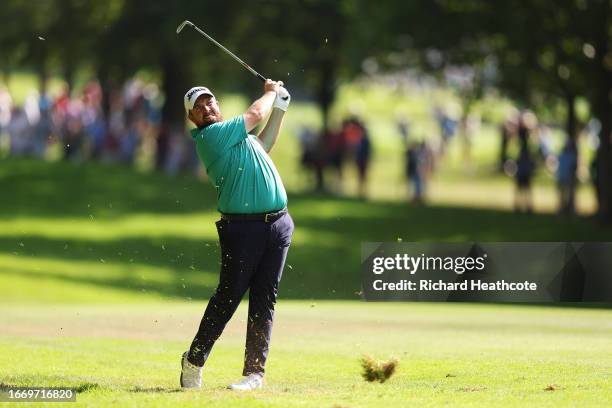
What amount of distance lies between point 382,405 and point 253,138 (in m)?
2.34

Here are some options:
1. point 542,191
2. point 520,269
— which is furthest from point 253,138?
point 542,191

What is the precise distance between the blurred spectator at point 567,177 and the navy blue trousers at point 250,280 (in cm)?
2851

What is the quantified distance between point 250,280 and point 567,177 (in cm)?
2951

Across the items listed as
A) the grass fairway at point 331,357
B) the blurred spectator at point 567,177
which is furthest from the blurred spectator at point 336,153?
the grass fairway at point 331,357

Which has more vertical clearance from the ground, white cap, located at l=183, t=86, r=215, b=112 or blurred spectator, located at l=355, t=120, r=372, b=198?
white cap, located at l=183, t=86, r=215, b=112

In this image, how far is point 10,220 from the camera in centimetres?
3753

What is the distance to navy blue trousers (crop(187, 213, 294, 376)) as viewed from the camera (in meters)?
A: 12.1

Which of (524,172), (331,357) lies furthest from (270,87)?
(524,172)

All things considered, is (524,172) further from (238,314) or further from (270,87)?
(270,87)

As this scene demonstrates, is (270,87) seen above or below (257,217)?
above

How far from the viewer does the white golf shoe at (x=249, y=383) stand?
1204 centimetres

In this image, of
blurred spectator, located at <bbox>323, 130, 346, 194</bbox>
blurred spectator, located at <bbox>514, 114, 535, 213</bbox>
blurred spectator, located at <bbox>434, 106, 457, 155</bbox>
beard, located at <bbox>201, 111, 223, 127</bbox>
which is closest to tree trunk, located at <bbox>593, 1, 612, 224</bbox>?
blurred spectator, located at <bbox>514, 114, 535, 213</bbox>

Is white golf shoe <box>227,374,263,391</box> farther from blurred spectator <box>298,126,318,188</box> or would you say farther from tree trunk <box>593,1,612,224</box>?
blurred spectator <box>298,126,318,188</box>

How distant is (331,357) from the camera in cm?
1508
